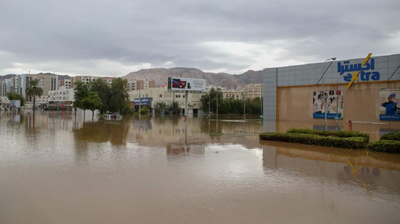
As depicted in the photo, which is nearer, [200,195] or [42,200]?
[42,200]

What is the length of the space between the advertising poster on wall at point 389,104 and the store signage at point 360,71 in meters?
2.66

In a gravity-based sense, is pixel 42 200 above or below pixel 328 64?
below

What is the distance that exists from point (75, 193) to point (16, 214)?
4.78 ft

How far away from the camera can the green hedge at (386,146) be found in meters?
14.4

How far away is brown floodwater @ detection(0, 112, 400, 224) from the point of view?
20.1 ft

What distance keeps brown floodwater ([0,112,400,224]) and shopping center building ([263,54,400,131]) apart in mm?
28858

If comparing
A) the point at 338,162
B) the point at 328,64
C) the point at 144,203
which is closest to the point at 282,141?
the point at 338,162

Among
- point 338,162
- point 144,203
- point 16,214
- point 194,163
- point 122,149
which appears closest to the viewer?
point 16,214

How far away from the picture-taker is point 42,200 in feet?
22.5

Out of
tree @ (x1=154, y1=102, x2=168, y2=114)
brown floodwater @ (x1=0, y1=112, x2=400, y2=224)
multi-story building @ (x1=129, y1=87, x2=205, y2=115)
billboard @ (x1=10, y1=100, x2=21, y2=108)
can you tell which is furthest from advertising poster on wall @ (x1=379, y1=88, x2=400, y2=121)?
billboard @ (x1=10, y1=100, x2=21, y2=108)

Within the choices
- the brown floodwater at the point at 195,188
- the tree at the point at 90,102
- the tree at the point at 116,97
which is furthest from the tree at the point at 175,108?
the brown floodwater at the point at 195,188

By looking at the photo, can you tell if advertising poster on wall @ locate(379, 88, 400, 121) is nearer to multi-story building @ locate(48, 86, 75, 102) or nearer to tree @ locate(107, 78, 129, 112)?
tree @ locate(107, 78, 129, 112)

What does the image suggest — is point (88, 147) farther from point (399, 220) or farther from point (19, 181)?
point (399, 220)

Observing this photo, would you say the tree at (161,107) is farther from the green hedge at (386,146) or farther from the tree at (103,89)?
the green hedge at (386,146)
